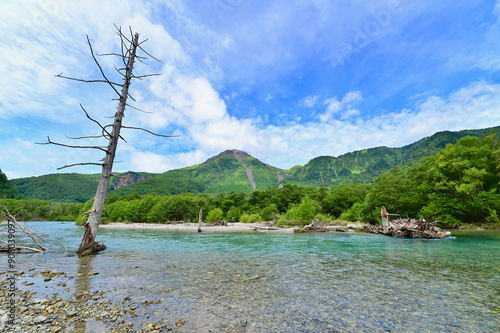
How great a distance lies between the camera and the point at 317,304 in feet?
19.0

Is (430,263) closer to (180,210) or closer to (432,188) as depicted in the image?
(432,188)

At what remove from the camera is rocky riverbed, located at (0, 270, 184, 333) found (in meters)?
4.28

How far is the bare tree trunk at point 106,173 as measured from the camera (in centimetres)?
1232

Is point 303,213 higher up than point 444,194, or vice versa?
point 444,194

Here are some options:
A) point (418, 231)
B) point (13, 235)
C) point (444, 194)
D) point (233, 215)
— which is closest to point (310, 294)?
point (13, 235)

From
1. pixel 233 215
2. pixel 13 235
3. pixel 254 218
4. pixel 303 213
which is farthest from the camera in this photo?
pixel 233 215

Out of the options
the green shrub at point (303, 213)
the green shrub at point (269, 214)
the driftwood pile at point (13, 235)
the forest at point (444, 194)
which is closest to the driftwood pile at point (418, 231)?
the forest at point (444, 194)

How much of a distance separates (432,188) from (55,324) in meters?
59.7

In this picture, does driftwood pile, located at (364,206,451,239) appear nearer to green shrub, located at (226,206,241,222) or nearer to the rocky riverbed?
the rocky riverbed

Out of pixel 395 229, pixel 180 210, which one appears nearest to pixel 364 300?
pixel 395 229

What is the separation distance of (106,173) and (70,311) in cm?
941

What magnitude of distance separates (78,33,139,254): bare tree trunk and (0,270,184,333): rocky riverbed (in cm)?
525

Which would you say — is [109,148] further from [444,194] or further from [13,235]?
[444,194]

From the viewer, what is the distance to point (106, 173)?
12773mm
